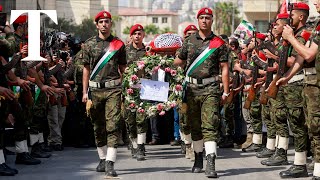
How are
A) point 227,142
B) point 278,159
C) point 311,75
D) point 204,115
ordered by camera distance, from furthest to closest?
point 227,142, point 278,159, point 204,115, point 311,75

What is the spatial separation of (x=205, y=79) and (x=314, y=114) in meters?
2.09

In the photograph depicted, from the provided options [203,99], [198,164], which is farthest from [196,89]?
[198,164]

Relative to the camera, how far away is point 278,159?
12.0 metres

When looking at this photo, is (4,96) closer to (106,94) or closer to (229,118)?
(106,94)

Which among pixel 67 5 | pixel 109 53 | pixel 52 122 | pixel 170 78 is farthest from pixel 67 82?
pixel 67 5

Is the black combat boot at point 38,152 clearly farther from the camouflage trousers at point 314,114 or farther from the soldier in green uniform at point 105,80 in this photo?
the camouflage trousers at point 314,114

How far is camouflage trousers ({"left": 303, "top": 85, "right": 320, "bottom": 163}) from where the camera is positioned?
923cm

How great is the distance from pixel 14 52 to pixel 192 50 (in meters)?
2.55

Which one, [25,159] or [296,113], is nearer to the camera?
[296,113]

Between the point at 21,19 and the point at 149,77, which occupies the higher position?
the point at 21,19

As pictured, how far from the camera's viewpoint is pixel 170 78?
41.4 ft

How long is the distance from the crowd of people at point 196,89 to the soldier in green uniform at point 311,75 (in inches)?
0.5

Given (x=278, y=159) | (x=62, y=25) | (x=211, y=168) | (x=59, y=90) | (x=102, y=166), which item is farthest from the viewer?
(x=62, y=25)

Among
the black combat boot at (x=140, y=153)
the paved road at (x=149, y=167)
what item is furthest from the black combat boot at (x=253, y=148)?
the black combat boot at (x=140, y=153)
